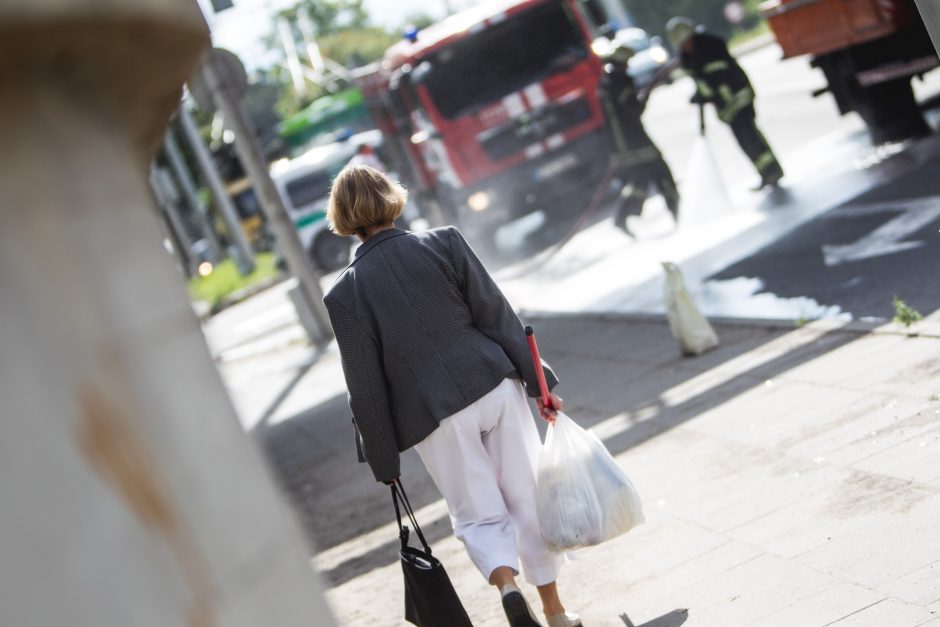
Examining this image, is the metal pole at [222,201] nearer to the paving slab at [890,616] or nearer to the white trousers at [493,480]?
the white trousers at [493,480]

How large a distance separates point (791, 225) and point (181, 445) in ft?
37.7

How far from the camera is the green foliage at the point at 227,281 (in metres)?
34.7

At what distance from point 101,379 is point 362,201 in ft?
10.8

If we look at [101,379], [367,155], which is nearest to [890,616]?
[101,379]

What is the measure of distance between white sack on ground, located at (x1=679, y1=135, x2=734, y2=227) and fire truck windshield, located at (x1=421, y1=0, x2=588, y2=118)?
18.7 ft

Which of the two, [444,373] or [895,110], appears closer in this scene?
[444,373]

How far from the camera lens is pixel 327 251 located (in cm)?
3247

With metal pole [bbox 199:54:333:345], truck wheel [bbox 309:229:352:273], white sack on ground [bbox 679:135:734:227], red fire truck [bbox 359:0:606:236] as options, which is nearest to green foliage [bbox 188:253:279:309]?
truck wheel [bbox 309:229:352:273]

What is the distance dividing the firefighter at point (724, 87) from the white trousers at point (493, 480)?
1057 cm

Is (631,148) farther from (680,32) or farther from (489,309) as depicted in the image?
(489,309)

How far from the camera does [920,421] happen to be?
5.59m

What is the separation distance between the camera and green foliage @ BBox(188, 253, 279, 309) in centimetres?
3466

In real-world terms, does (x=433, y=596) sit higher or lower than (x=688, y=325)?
higher

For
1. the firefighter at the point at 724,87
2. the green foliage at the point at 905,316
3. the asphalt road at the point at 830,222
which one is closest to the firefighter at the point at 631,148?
the asphalt road at the point at 830,222
